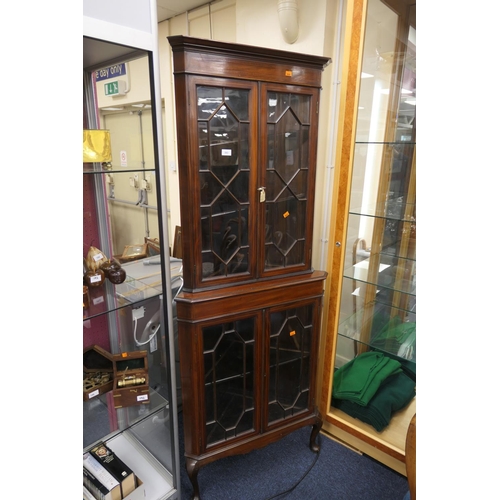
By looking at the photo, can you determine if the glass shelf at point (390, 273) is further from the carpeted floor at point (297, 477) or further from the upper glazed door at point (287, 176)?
the carpeted floor at point (297, 477)

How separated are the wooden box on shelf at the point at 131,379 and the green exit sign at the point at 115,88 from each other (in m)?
1.04

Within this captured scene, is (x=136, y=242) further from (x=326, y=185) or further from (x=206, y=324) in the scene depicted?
(x=326, y=185)

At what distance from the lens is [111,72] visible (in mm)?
1348

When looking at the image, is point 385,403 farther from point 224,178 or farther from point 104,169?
point 104,169

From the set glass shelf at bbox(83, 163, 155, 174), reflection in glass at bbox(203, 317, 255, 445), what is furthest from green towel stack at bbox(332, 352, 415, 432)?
glass shelf at bbox(83, 163, 155, 174)

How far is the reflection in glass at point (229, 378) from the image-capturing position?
4.96 feet

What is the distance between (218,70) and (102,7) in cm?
41

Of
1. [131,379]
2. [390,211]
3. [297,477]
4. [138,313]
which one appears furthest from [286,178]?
[297,477]

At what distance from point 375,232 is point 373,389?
0.82 metres

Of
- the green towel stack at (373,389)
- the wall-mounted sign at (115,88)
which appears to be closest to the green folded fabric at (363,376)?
the green towel stack at (373,389)

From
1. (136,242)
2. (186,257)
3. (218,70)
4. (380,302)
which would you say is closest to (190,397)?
(186,257)

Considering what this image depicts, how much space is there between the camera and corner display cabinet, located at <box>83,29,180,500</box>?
4.22 ft

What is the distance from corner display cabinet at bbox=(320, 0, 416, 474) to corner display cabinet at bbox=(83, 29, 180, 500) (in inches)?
33.8

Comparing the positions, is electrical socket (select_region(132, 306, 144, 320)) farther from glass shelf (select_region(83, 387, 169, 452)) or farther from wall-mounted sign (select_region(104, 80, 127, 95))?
wall-mounted sign (select_region(104, 80, 127, 95))
